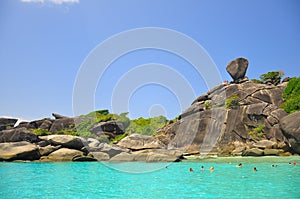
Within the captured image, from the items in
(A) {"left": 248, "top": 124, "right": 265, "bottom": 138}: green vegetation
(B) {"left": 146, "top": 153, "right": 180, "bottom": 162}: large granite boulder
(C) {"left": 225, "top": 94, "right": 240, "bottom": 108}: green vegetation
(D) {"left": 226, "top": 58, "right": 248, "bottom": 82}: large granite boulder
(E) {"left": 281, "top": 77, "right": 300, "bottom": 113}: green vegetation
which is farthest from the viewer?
(D) {"left": 226, "top": 58, "right": 248, "bottom": 82}: large granite boulder

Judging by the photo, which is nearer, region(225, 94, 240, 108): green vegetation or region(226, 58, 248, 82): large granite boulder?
region(225, 94, 240, 108): green vegetation

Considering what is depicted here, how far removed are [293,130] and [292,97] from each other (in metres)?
9.21

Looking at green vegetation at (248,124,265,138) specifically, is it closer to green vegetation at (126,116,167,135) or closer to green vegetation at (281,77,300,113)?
green vegetation at (281,77,300,113)

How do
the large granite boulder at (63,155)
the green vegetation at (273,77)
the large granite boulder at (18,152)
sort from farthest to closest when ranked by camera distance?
the green vegetation at (273,77), the large granite boulder at (63,155), the large granite boulder at (18,152)

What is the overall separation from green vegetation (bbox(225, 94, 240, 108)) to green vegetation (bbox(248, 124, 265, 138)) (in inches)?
205

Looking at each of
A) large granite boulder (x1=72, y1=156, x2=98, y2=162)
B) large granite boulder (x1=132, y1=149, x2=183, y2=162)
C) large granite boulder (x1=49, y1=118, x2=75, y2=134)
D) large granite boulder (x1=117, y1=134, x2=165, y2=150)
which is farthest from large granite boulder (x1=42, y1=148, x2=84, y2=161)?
large granite boulder (x1=49, y1=118, x2=75, y2=134)

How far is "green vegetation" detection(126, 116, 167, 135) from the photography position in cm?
5103

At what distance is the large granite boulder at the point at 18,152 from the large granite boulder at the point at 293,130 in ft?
78.6

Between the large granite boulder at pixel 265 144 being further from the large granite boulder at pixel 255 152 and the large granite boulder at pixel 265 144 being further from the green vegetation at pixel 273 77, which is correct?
the green vegetation at pixel 273 77

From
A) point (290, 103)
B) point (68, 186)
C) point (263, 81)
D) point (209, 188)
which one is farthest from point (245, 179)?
point (263, 81)

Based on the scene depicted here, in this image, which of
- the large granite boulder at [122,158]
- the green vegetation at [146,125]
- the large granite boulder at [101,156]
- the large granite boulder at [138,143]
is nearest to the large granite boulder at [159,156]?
the large granite boulder at [122,158]

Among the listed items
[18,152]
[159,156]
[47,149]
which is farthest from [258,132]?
[18,152]

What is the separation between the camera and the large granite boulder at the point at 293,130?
2553 cm

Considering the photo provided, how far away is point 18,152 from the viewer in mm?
25000
